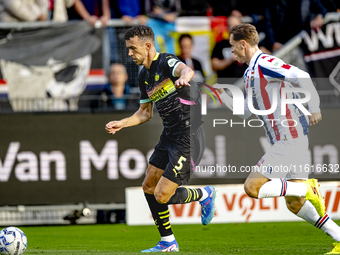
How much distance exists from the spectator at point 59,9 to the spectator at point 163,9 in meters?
1.49

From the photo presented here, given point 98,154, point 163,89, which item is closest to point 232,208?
point 98,154

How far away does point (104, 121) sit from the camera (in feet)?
30.7

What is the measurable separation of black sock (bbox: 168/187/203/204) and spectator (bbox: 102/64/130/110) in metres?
3.43

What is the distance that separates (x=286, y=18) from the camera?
988 cm

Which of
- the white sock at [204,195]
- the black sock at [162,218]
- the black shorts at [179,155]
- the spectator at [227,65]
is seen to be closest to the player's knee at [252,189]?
the black shorts at [179,155]

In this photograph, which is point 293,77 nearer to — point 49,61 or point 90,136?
point 90,136

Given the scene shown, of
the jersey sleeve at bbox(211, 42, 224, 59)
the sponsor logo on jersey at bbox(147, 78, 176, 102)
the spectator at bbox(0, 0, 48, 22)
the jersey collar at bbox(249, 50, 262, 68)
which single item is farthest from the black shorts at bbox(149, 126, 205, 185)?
the spectator at bbox(0, 0, 48, 22)

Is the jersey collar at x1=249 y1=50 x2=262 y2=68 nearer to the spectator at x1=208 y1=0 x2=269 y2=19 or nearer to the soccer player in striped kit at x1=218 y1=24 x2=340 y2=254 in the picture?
the soccer player in striped kit at x1=218 y1=24 x2=340 y2=254

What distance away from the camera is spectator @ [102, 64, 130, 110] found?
945 cm

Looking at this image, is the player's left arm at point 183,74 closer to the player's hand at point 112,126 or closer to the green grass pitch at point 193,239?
the player's hand at point 112,126

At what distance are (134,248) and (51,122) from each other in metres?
Answer: 3.49

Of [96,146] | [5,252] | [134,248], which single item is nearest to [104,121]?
[96,146]

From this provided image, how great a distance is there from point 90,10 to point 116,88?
1.97 meters

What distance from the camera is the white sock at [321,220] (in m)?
5.55
